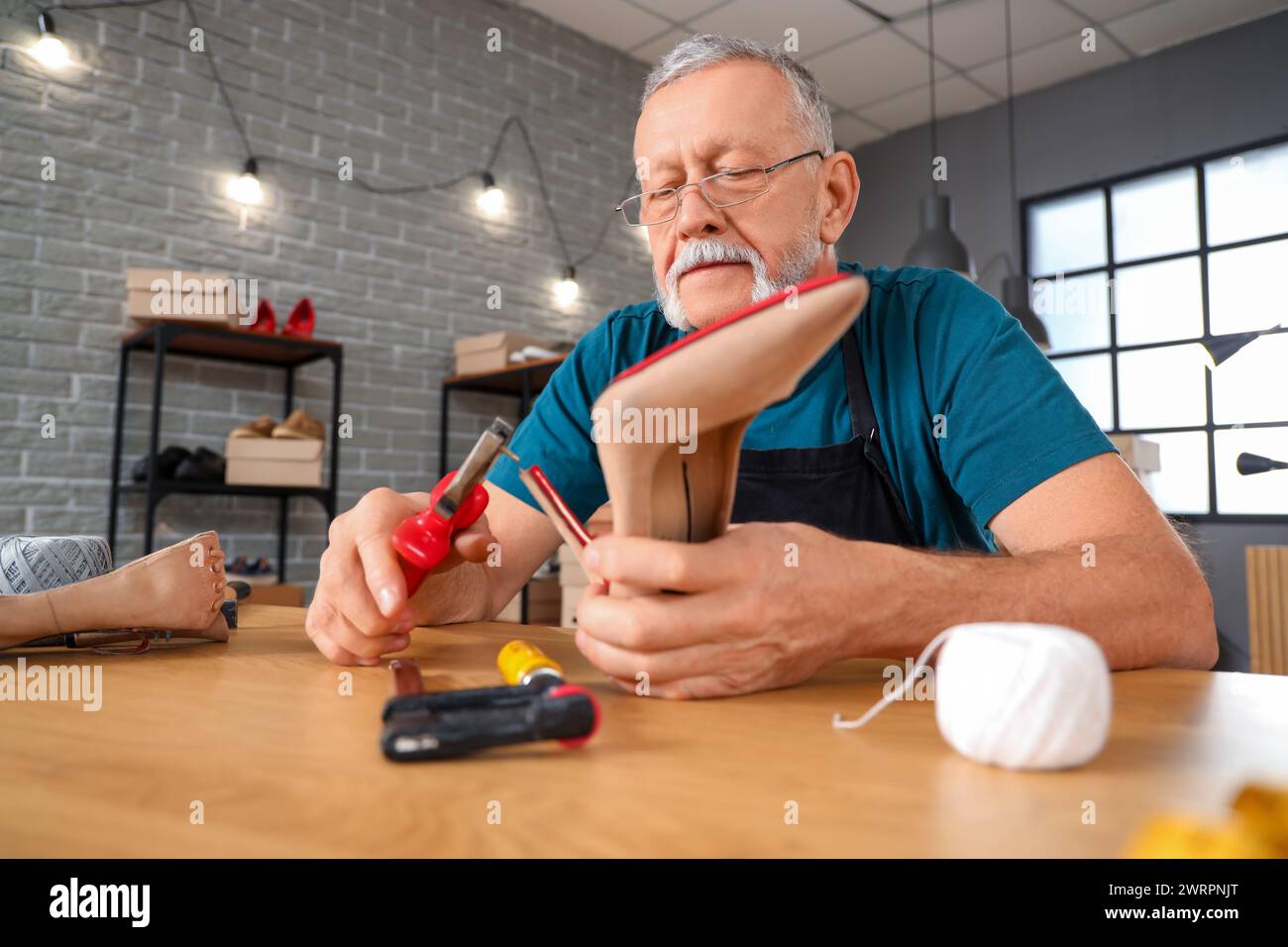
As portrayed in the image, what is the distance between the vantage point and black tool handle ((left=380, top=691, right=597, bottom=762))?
44 cm

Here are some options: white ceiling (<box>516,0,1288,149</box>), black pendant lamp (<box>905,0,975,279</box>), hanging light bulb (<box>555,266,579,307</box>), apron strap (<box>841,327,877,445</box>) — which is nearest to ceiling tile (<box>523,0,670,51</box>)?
white ceiling (<box>516,0,1288,149</box>)

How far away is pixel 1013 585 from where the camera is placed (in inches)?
27.9

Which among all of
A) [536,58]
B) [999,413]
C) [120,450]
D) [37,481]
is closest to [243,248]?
[120,450]

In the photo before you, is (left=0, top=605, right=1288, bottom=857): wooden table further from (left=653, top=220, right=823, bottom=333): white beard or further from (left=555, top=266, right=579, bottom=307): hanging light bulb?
(left=555, top=266, right=579, bottom=307): hanging light bulb

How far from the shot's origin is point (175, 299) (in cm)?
280

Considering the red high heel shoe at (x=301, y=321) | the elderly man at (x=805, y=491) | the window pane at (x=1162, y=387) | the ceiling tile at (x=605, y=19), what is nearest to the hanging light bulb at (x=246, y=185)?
the red high heel shoe at (x=301, y=321)

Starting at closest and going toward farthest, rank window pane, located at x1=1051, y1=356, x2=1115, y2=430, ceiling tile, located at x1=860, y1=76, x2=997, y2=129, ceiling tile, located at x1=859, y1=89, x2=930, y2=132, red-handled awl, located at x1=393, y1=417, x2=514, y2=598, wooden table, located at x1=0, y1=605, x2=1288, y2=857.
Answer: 1. wooden table, located at x1=0, y1=605, x2=1288, y2=857
2. red-handled awl, located at x1=393, y1=417, x2=514, y2=598
3. window pane, located at x1=1051, y1=356, x2=1115, y2=430
4. ceiling tile, located at x1=860, y1=76, x2=997, y2=129
5. ceiling tile, located at x1=859, y1=89, x2=930, y2=132

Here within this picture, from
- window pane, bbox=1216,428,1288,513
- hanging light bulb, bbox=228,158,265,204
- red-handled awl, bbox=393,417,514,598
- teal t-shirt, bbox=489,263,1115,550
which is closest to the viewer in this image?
red-handled awl, bbox=393,417,514,598

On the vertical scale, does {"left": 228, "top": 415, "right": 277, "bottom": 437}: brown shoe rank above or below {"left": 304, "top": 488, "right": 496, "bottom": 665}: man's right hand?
above

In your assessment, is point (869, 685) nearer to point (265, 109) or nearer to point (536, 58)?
point (265, 109)

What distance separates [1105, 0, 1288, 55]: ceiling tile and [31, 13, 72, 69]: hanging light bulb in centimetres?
436

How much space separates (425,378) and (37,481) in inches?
57.3

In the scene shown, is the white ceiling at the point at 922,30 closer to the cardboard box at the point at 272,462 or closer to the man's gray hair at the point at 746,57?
the cardboard box at the point at 272,462
